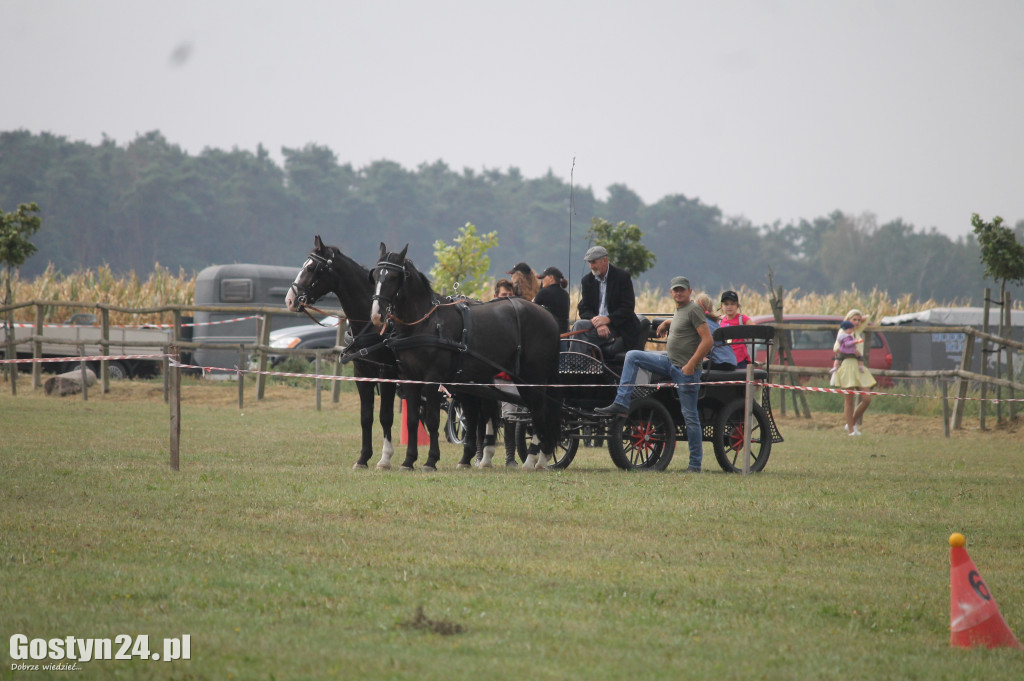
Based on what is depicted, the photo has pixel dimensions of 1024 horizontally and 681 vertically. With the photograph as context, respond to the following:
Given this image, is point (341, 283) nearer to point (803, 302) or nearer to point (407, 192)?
point (803, 302)

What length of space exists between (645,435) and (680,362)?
3.04 feet

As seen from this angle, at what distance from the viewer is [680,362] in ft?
41.4

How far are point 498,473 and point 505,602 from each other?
6173 mm

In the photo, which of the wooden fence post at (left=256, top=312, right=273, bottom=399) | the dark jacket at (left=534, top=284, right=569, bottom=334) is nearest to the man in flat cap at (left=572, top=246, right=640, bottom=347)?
the dark jacket at (left=534, top=284, right=569, bottom=334)

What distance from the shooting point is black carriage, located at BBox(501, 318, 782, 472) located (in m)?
12.8

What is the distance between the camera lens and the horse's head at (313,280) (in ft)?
41.1

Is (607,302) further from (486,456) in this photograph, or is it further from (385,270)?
(385,270)

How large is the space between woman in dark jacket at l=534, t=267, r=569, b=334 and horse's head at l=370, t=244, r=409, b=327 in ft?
6.69

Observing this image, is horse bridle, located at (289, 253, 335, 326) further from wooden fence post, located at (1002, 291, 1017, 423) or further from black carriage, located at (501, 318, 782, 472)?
wooden fence post, located at (1002, 291, 1017, 423)

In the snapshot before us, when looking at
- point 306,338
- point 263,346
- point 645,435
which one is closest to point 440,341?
point 645,435

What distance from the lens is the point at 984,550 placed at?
26.9 feet

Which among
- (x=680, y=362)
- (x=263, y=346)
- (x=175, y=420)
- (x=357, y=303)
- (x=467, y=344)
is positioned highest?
(x=357, y=303)

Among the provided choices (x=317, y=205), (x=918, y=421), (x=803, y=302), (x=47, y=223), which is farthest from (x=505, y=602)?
(x=317, y=205)

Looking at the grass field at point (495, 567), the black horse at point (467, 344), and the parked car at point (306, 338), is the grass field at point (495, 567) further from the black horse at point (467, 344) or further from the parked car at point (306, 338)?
the parked car at point (306, 338)
